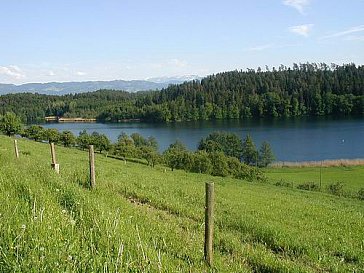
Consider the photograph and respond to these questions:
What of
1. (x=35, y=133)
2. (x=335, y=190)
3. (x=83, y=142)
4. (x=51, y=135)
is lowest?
(x=335, y=190)

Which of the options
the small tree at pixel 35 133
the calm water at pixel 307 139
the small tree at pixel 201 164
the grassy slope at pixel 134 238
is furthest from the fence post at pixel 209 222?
the small tree at pixel 35 133

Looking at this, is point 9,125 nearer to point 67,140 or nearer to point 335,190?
point 67,140

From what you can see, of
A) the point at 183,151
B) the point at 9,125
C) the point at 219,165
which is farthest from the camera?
the point at 9,125

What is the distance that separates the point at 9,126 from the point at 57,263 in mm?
91694

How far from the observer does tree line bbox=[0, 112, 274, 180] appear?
65875 millimetres

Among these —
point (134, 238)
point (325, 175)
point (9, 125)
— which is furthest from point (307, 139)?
point (134, 238)

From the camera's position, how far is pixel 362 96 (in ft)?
602

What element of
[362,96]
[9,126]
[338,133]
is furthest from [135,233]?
[362,96]

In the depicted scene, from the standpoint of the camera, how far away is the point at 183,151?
73.0 metres

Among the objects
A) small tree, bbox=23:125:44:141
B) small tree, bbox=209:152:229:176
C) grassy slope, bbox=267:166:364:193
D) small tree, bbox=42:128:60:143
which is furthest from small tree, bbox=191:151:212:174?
small tree, bbox=23:125:44:141

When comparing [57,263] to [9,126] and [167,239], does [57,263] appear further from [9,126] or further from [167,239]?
[9,126]

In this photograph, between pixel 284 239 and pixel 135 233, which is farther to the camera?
pixel 284 239

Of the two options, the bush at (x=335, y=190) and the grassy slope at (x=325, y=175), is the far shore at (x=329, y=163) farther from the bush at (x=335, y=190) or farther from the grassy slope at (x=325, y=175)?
the bush at (x=335, y=190)

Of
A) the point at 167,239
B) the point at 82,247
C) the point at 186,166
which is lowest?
the point at 186,166
